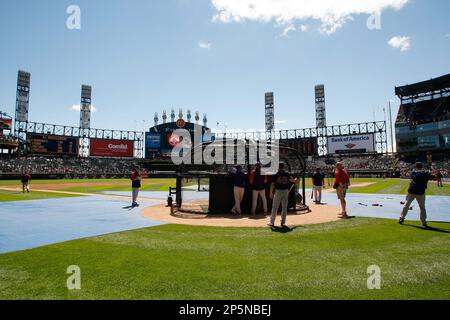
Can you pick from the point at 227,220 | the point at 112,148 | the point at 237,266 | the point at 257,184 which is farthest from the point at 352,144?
the point at 237,266

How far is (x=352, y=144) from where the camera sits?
237 ft

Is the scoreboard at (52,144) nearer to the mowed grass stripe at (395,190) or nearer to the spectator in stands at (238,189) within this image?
the mowed grass stripe at (395,190)

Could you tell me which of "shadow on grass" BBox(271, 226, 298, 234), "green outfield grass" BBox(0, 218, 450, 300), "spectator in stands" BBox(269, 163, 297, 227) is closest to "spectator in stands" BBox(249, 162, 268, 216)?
"spectator in stands" BBox(269, 163, 297, 227)

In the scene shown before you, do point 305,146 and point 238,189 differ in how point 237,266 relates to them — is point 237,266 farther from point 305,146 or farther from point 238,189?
point 305,146

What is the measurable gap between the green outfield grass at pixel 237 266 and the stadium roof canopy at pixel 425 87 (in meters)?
72.5

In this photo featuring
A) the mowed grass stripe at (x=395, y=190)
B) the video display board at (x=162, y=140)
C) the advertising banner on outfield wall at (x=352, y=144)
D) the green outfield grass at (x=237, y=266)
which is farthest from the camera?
the video display board at (x=162, y=140)

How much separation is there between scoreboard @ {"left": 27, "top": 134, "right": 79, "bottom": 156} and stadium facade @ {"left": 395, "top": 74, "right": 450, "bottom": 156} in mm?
80749

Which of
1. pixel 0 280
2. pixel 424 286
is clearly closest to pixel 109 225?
pixel 0 280

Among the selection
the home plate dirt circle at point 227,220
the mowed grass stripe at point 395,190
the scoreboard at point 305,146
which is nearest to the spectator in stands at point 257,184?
the home plate dirt circle at point 227,220

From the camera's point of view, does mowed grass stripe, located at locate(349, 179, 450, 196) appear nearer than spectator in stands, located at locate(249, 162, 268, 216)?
No

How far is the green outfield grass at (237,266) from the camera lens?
155 inches

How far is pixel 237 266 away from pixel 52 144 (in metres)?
74.5

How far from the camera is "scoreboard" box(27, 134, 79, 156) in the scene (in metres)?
64.7

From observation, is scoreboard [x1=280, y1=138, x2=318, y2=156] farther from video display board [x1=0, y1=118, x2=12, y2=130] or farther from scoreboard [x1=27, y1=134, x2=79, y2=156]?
video display board [x1=0, y1=118, x2=12, y2=130]
